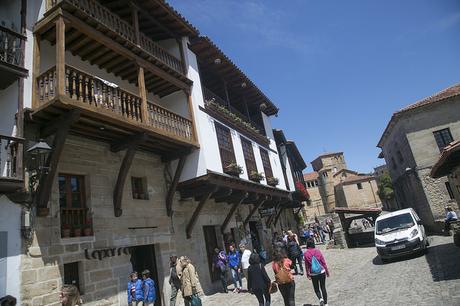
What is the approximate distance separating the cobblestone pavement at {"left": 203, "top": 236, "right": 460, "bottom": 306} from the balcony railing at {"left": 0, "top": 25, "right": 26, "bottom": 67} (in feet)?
28.6

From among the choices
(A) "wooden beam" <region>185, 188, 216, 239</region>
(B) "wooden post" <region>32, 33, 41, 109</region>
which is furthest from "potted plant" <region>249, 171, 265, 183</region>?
(B) "wooden post" <region>32, 33, 41, 109</region>

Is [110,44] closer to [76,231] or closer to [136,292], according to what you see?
[76,231]

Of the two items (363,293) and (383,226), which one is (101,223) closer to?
(363,293)

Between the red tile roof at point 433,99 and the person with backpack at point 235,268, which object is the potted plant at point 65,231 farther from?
the red tile roof at point 433,99

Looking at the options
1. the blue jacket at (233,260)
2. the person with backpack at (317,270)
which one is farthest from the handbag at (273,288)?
the blue jacket at (233,260)

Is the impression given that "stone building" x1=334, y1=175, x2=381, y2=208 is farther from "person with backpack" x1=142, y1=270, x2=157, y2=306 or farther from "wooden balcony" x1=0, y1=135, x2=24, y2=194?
"wooden balcony" x1=0, y1=135, x2=24, y2=194

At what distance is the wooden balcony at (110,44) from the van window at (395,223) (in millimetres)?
9494

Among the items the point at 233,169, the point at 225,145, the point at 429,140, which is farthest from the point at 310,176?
the point at 233,169

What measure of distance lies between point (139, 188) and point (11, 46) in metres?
5.31

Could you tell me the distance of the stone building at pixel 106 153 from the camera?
7531mm

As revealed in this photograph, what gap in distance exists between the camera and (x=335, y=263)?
15.0 metres

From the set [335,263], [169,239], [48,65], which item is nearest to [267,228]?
[335,263]

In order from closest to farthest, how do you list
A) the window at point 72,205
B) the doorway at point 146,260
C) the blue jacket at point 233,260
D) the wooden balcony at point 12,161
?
the wooden balcony at point 12,161, the window at point 72,205, the doorway at point 146,260, the blue jacket at point 233,260

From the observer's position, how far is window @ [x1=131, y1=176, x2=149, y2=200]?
36.0 feet
